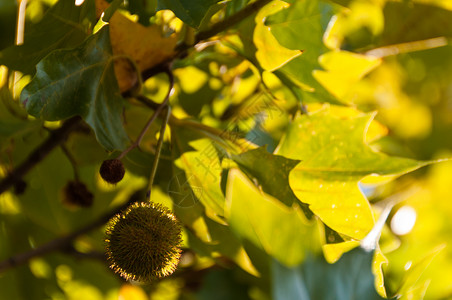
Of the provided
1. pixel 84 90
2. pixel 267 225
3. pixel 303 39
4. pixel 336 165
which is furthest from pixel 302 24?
pixel 267 225

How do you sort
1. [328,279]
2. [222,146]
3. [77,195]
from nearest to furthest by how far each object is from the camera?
[328,279] → [222,146] → [77,195]

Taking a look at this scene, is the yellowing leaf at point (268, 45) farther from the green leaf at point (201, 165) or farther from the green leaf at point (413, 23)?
the green leaf at point (413, 23)

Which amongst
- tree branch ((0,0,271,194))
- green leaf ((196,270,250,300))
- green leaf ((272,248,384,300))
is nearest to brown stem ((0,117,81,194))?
tree branch ((0,0,271,194))

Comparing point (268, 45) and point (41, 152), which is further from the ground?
point (268, 45)

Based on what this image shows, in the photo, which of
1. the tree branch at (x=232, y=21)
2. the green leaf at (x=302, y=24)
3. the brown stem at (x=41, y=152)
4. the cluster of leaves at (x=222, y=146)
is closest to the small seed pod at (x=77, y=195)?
the cluster of leaves at (x=222, y=146)

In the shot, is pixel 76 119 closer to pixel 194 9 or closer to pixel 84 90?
pixel 84 90

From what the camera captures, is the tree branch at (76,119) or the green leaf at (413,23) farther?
the green leaf at (413,23)

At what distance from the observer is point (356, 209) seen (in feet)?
3.51

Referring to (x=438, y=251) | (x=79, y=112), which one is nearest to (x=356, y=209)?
(x=438, y=251)

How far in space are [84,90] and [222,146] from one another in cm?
29

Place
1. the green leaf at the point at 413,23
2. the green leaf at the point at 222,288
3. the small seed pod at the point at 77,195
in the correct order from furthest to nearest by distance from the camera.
A: the green leaf at the point at 413,23 → the small seed pod at the point at 77,195 → the green leaf at the point at 222,288

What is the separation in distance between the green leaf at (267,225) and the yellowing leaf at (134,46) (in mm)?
462

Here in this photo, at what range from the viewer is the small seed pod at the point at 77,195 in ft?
4.46

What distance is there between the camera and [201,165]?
1139mm
